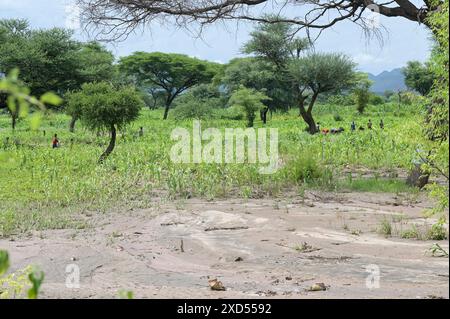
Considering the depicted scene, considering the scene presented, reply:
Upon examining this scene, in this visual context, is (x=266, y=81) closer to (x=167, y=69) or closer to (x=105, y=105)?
(x=167, y=69)

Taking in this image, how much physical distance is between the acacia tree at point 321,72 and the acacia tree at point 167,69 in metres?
18.1

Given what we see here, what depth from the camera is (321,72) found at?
26.3 meters

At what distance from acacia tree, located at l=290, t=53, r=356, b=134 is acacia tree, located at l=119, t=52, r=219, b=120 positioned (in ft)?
59.2

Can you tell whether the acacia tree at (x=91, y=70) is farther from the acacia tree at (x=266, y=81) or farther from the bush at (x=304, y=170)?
the bush at (x=304, y=170)

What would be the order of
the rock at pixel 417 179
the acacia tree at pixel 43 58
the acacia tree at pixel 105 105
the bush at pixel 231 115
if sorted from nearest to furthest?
the rock at pixel 417 179 → the acacia tree at pixel 105 105 → the acacia tree at pixel 43 58 → the bush at pixel 231 115

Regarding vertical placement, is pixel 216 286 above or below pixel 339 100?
below

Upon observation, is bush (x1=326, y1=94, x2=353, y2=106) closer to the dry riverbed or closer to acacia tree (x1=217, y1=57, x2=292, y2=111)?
acacia tree (x1=217, y1=57, x2=292, y2=111)

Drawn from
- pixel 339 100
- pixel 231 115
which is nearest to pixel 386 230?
pixel 231 115

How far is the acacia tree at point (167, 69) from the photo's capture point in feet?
146

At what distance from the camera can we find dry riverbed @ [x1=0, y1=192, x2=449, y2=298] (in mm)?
5000

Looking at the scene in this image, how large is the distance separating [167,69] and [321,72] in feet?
68.3

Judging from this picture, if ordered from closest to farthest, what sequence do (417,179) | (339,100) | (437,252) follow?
(437,252), (417,179), (339,100)

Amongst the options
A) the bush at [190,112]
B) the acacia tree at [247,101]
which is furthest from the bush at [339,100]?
the acacia tree at [247,101]

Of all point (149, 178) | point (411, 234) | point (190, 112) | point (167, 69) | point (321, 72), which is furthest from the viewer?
point (167, 69)
